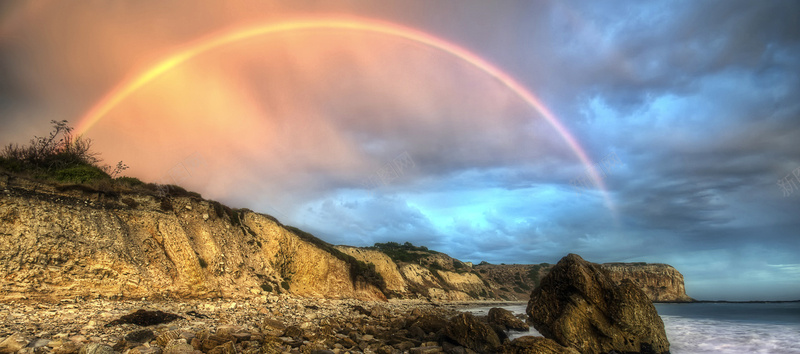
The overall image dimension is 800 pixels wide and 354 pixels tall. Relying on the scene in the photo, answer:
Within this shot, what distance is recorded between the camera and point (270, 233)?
30.7 meters

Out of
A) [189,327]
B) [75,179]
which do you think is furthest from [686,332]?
[75,179]

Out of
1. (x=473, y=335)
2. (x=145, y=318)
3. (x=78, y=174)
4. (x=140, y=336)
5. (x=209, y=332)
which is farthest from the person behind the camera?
(x=78, y=174)

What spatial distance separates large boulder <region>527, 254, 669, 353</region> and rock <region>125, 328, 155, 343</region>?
14.8 m

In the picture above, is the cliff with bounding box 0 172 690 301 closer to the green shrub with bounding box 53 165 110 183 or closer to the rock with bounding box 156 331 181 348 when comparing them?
the green shrub with bounding box 53 165 110 183

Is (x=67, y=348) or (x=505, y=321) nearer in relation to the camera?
(x=67, y=348)

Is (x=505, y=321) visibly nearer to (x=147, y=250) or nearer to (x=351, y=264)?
(x=351, y=264)

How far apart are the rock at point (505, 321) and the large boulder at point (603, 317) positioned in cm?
789

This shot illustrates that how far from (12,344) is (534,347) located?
47.3 feet

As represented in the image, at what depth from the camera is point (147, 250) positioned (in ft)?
63.7

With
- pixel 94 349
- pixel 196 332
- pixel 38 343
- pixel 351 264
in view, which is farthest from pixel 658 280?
pixel 38 343

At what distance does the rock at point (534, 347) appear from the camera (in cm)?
1070

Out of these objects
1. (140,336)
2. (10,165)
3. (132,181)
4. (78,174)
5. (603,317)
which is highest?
(132,181)

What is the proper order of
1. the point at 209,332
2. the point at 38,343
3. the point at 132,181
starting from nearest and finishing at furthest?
the point at 38,343
the point at 209,332
the point at 132,181

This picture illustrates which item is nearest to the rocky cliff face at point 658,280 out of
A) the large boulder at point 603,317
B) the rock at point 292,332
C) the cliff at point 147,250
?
the cliff at point 147,250
